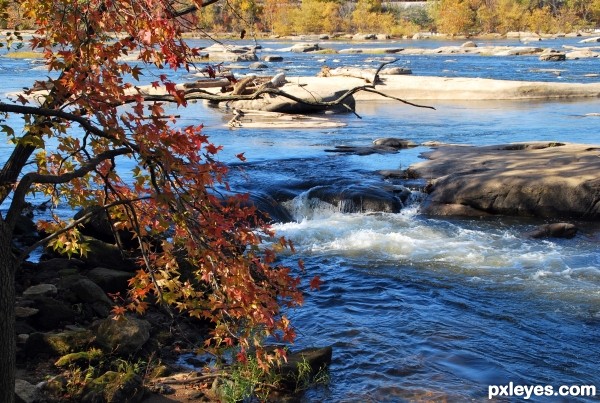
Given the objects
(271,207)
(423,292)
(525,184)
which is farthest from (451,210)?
(423,292)

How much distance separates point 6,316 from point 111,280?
358 cm

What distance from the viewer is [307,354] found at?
6.28 meters

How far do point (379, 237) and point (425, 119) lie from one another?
39.0 ft

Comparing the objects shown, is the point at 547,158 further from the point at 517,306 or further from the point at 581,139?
the point at 517,306

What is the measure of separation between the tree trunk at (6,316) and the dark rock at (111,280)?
339 cm

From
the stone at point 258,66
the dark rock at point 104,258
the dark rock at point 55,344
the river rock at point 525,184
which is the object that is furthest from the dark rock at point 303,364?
the stone at point 258,66

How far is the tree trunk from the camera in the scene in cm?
405

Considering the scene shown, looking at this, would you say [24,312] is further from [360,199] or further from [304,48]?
[304,48]

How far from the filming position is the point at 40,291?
7.07m

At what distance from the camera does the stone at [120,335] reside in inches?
239

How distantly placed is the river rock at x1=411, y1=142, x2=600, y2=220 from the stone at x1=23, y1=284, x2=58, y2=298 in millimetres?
6965

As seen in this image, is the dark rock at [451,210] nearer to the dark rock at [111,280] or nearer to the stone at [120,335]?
the dark rock at [111,280]

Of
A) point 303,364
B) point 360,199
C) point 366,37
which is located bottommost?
point 360,199

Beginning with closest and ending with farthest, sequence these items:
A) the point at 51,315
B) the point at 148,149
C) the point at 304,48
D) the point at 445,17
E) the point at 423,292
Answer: the point at 148,149
the point at 51,315
the point at 423,292
the point at 304,48
the point at 445,17
